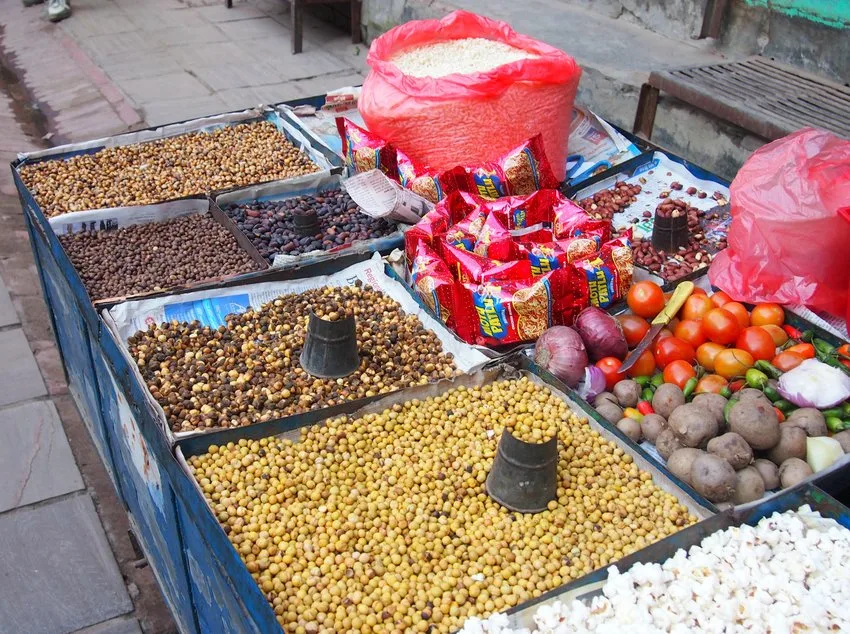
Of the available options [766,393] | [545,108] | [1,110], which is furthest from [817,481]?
[1,110]

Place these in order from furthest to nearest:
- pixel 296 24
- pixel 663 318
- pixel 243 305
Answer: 1. pixel 296 24
2. pixel 243 305
3. pixel 663 318

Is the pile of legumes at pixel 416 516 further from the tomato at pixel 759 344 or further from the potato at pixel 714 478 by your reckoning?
the tomato at pixel 759 344

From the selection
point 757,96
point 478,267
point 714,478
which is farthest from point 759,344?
point 757,96

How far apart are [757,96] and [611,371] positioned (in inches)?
75.5

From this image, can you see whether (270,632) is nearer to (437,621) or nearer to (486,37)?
(437,621)

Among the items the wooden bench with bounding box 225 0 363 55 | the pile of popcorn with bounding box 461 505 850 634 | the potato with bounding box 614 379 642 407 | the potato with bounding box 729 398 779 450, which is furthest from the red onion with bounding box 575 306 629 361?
the wooden bench with bounding box 225 0 363 55

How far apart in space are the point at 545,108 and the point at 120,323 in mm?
1891

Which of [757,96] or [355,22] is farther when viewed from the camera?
[355,22]

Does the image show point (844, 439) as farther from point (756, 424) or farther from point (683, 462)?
point (683, 462)

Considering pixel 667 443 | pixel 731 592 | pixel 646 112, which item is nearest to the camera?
pixel 731 592

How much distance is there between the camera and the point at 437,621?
5.93 ft

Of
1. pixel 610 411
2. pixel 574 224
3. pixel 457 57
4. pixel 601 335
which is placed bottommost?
pixel 610 411

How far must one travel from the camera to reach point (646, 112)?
4.12m

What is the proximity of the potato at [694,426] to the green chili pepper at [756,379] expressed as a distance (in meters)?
0.29
